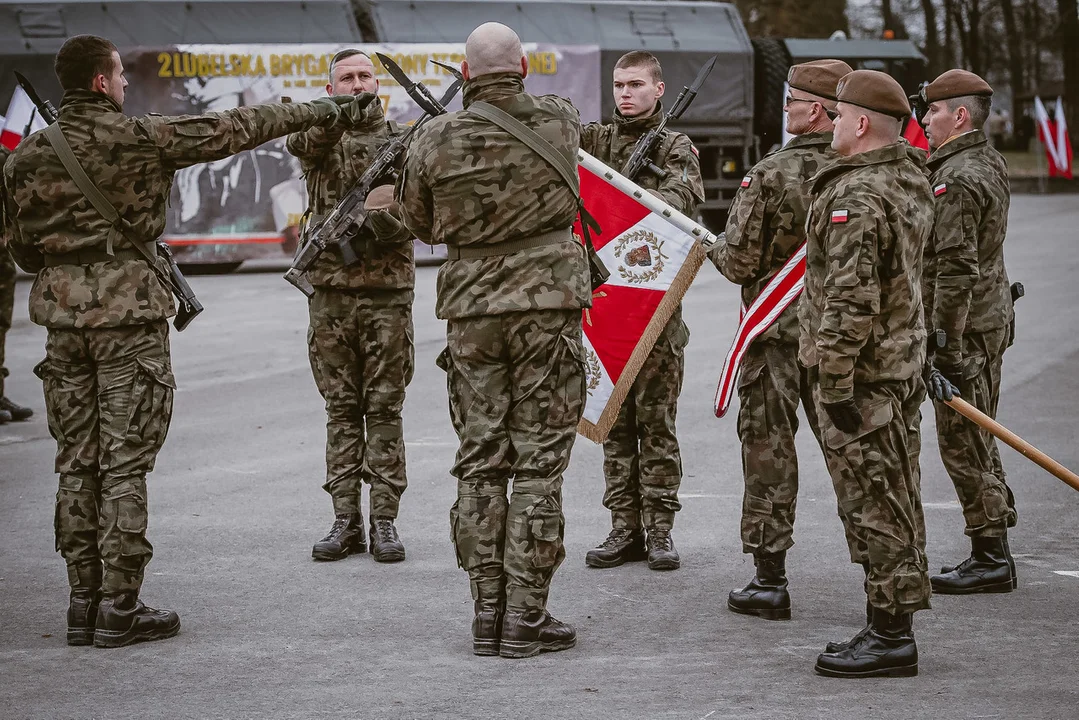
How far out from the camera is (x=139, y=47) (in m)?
19.9

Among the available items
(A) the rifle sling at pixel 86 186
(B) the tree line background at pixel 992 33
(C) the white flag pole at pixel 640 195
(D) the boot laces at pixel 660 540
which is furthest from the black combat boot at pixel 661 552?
(B) the tree line background at pixel 992 33

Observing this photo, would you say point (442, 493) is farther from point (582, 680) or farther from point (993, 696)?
point (993, 696)

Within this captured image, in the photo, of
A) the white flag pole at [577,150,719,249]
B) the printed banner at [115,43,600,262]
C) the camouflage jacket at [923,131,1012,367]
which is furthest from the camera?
the printed banner at [115,43,600,262]

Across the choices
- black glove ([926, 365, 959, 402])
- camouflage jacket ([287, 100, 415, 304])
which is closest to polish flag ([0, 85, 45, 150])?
camouflage jacket ([287, 100, 415, 304])

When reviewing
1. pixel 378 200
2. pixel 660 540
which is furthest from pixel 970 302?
pixel 378 200

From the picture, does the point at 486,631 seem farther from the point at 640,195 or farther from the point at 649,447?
the point at 640,195

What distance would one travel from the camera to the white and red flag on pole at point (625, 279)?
621cm

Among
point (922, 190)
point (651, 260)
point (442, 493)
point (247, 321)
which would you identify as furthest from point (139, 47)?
point (922, 190)

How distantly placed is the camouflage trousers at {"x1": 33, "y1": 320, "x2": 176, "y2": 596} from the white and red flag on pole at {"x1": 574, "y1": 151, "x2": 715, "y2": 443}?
2.00m

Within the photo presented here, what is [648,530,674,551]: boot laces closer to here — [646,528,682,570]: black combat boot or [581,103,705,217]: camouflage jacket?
[646,528,682,570]: black combat boot

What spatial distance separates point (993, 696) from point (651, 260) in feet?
8.53

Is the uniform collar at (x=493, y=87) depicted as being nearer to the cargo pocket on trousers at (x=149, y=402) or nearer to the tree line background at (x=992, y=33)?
the cargo pocket on trousers at (x=149, y=402)

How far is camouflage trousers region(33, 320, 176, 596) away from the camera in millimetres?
5188

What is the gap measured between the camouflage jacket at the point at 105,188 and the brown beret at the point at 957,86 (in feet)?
9.23
